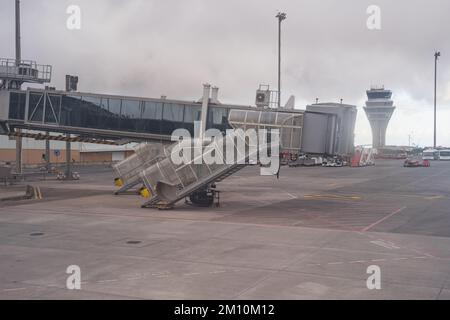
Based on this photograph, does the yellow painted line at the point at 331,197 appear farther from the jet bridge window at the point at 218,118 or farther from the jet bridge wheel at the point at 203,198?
the jet bridge wheel at the point at 203,198

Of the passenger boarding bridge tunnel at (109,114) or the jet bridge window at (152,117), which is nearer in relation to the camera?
the passenger boarding bridge tunnel at (109,114)

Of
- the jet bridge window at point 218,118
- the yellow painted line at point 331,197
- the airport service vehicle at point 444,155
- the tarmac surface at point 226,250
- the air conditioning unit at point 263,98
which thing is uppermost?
the air conditioning unit at point 263,98

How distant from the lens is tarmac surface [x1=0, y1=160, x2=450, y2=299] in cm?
1440

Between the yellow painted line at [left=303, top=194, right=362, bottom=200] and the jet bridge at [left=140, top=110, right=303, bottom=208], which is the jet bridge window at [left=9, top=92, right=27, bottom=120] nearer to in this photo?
the jet bridge at [left=140, top=110, right=303, bottom=208]

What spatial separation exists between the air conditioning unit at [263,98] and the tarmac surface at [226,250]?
7.71m

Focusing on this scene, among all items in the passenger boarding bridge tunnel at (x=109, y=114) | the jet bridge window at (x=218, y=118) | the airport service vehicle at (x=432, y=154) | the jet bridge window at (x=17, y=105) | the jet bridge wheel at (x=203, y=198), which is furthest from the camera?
Result: the airport service vehicle at (x=432, y=154)

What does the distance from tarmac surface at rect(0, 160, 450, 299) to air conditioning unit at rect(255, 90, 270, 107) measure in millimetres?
7705

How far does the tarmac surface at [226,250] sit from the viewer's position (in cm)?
1440

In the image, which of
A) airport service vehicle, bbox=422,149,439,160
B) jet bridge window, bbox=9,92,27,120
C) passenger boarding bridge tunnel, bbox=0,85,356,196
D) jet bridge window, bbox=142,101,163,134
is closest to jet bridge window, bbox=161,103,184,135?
passenger boarding bridge tunnel, bbox=0,85,356,196

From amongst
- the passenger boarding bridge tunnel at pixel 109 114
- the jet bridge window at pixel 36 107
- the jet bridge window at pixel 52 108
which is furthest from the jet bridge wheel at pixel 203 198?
the jet bridge window at pixel 36 107

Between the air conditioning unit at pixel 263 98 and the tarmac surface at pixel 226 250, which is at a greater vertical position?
the air conditioning unit at pixel 263 98

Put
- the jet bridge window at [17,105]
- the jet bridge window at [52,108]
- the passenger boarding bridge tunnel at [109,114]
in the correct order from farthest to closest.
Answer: the jet bridge window at [17,105]
the jet bridge window at [52,108]
the passenger boarding bridge tunnel at [109,114]
